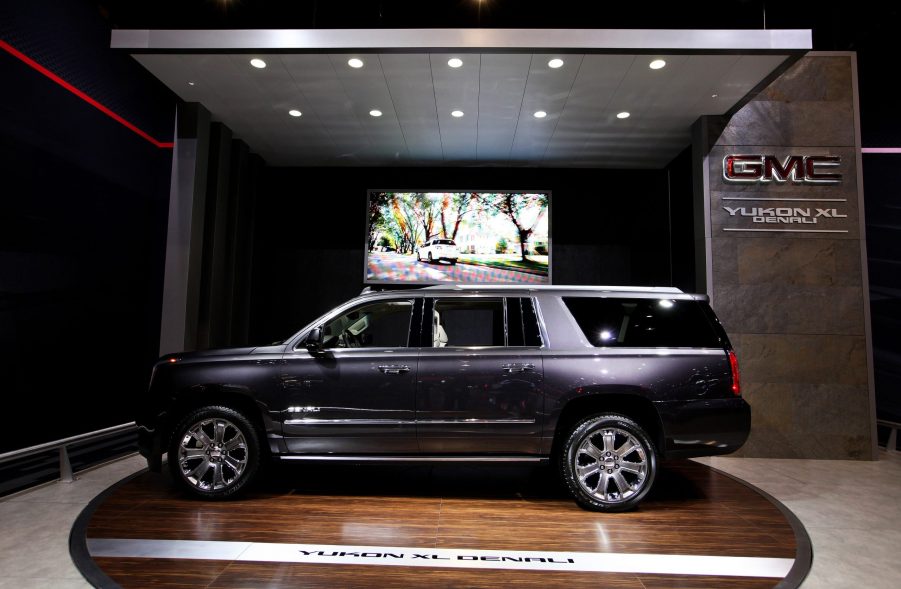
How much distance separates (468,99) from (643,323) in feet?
12.0

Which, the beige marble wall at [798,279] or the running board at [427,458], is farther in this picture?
the beige marble wall at [798,279]

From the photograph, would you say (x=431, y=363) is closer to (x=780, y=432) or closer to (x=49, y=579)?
(x=49, y=579)

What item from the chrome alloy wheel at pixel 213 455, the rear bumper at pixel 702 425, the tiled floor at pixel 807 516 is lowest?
the tiled floor at pixel 807 516

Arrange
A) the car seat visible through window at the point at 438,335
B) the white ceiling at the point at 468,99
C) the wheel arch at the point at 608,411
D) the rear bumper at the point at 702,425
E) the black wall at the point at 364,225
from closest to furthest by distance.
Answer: the rear bumper at the point at 702,425 → the wheel arch at the point at 608,411 → the car seat visible through window at the point at 438,335 → the white ceiling at the point at 468,99 → the black wall at the point at 364,225

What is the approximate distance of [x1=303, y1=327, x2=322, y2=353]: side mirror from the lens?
3920 mm

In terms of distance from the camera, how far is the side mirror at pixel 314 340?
3920 mm

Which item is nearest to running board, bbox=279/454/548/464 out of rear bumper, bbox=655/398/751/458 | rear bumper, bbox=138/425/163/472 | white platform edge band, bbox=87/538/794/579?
white platform edge band, bbox=87/538/794/579

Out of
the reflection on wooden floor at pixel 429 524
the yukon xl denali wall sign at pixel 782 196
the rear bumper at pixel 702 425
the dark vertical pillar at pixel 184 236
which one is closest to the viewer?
the reflection on wooden floor at pixel 429 524


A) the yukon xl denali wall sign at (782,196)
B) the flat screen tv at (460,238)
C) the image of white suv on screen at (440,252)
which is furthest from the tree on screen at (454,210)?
the yukon xl denali wall sign at (782,196)

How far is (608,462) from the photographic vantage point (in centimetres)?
386

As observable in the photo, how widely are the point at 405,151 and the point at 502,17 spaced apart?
8.61 ft

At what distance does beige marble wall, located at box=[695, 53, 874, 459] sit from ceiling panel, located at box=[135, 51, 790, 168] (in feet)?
2.75

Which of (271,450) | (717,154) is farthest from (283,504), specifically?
(717,154)

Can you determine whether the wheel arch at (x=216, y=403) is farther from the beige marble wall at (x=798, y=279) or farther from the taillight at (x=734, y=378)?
the beige marble wall at (x=798, y=279)
